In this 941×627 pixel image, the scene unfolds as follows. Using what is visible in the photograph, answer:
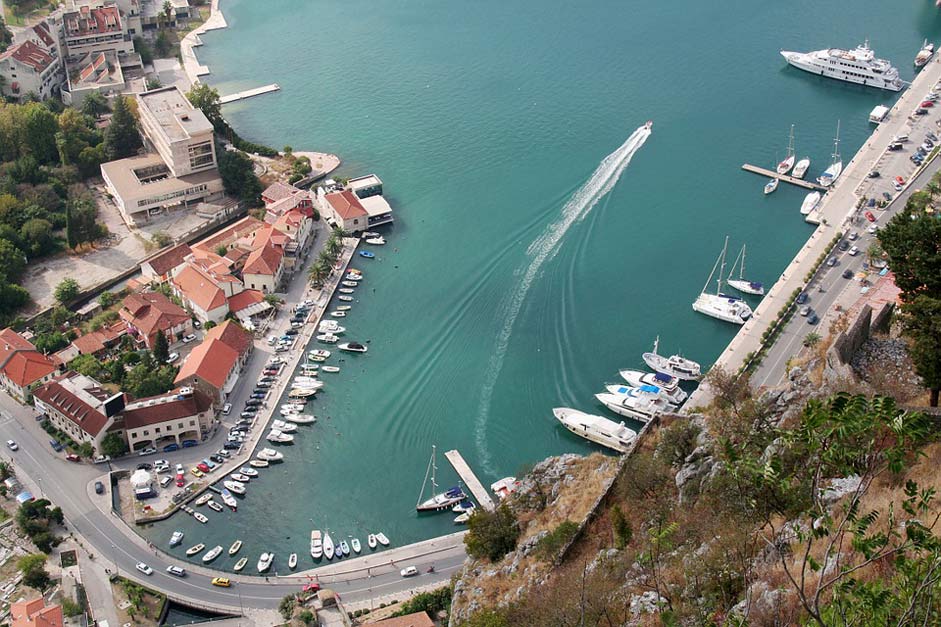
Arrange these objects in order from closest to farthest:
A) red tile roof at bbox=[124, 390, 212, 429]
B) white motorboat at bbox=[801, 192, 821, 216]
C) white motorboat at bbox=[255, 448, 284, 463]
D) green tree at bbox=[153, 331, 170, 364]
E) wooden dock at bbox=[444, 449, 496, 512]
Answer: wooden dock at bbox=[444, 449, 496, 512] < white motorboat at bbox=[255, 448, 284, 463] < red tile roof at bbox=[124, 390, 212, 429] < green tree at bbox=[153, 331, 170, 364] < white motorboat at bbox=[801, 192, 821, 216]

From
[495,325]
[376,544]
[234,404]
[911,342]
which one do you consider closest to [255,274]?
[234,404]

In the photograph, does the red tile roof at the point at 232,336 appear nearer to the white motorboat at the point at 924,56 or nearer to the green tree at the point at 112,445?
the green tree at the point at 112,445

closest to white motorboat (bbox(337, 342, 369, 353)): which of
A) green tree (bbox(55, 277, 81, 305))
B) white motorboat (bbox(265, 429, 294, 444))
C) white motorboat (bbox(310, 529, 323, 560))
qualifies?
white motorboat (bbox(265, 429, 294, 444))

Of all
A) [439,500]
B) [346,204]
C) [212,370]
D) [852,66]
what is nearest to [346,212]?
[346,204]

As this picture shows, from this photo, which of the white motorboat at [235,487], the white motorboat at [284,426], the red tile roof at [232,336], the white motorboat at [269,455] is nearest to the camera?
the white motorboat at [235,487]

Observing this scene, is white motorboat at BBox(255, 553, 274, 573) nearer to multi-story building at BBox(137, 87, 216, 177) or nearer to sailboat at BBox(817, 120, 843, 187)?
multi-story building at BBox(137, 87, 216, 177)

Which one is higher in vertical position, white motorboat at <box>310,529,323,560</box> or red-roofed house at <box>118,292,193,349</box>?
red-roofed house at <box>118,292,193,349</box>

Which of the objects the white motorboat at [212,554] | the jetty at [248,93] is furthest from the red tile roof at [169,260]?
the jetty at [248,93]
